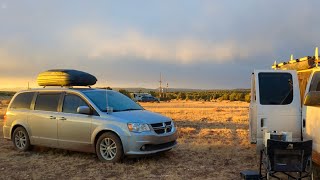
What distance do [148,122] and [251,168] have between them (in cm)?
247

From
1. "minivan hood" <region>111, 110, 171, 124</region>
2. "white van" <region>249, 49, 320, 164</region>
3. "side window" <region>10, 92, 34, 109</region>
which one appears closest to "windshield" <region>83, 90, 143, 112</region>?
"minivan hood" <region>111, 110, 171, 124</region>

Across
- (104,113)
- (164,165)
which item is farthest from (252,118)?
(104,113)

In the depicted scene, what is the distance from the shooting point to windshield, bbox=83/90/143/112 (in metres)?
10.0

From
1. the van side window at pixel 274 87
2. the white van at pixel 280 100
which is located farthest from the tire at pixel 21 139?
the van side window at pixel 274 87

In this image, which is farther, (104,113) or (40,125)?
(40,125)

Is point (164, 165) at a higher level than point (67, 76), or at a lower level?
lower

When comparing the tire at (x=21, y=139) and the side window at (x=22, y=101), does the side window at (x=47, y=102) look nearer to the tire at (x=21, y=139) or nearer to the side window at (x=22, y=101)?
the side window at (x=22, y=101)

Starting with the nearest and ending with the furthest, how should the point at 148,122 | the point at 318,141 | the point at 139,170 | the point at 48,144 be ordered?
the point at 318,141, the point at 139,170, the point at 148,122, the point at 48,144

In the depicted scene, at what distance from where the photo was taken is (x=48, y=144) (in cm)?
1048

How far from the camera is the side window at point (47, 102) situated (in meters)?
10.5

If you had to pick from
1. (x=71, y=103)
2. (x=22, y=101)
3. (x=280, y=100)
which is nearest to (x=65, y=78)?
(x=71, y=103)

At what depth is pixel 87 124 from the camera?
31.9ft

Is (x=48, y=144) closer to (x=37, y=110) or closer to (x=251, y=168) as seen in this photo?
(x=37, y=110)

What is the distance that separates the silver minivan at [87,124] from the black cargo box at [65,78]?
245 mm
